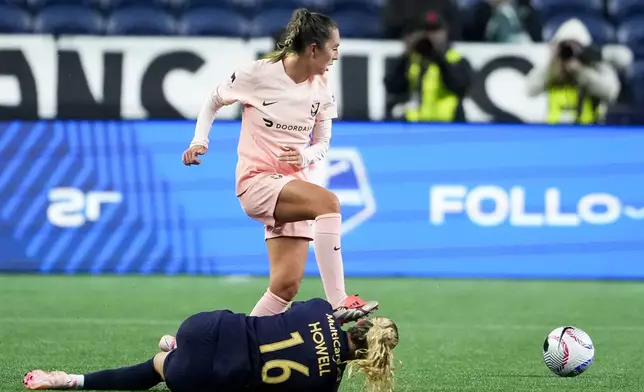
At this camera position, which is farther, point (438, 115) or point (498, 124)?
point (438, 115)

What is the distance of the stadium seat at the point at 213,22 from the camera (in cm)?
1394

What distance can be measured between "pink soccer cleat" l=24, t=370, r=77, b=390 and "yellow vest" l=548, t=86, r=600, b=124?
298 inches

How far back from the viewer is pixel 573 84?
12.4 metres

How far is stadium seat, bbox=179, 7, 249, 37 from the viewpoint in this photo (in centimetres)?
1394

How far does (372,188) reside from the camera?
444 inches

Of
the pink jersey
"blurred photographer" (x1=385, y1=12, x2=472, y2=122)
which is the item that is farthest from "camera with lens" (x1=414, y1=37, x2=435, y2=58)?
the pink jersey

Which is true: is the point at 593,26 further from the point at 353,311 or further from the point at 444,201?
the point at 353,311

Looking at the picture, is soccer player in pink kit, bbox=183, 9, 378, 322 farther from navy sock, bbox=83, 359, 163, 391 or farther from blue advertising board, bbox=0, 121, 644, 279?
blue advertising board, bbox=0, 121, 644, 279

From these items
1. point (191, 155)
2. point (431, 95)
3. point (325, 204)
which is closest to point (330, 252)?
point (325, 204)

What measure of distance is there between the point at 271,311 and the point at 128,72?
611 cm

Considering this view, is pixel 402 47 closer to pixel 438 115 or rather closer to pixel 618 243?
pixel 438 115

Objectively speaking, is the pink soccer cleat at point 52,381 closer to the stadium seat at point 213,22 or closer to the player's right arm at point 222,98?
the player's right arm at point 222,98

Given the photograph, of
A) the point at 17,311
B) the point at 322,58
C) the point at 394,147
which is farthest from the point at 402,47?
the point at 322,58

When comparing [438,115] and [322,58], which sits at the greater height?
[322,58]
